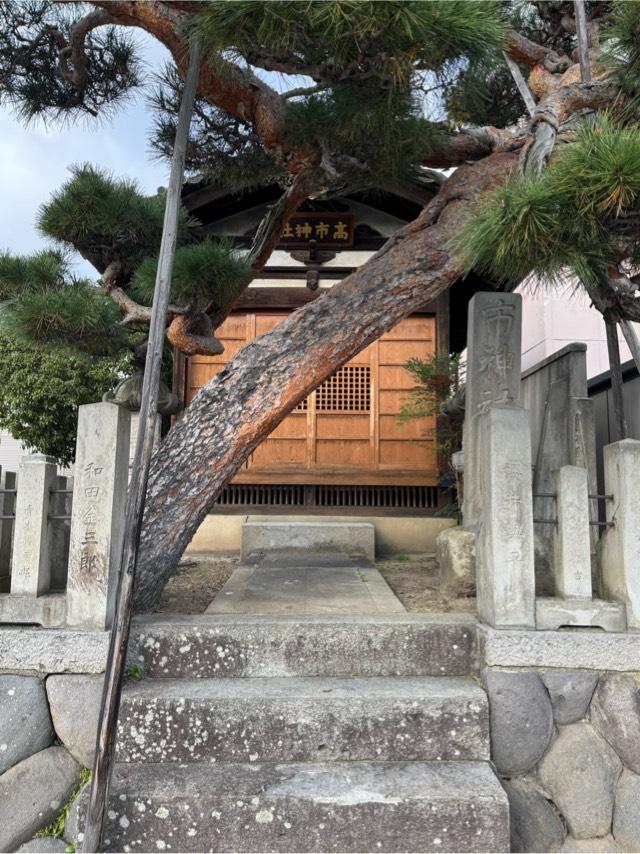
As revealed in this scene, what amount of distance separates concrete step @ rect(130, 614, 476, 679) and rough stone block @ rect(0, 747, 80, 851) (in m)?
0.52

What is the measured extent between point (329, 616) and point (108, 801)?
1.30m

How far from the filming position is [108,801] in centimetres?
233

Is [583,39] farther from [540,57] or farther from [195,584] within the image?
[195,584]

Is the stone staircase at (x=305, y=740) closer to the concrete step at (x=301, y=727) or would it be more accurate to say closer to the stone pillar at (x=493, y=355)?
the concrete step at (x=301, y=727)

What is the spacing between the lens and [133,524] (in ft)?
8.23

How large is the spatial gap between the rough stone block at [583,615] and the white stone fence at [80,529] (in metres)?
2.13

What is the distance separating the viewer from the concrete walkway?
11.5ft

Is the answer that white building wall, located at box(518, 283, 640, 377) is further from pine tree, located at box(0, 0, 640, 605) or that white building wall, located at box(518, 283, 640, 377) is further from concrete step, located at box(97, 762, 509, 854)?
concrete step, located at box(97, 762, 509, 854)

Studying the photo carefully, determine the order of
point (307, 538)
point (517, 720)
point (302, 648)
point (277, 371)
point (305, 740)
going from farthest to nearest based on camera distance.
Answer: point (307, 538)
point (277, 371)
point (302, 648)
point (517, 720)
point (305, 740)

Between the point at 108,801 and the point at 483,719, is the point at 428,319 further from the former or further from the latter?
the point at 108,801

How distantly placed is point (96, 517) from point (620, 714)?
2676 mm

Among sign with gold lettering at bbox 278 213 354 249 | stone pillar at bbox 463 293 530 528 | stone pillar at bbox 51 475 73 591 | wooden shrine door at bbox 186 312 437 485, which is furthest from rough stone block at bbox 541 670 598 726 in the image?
sign with gold lettering at bbox 278 213 354 249

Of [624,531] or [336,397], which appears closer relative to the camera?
[624,531]

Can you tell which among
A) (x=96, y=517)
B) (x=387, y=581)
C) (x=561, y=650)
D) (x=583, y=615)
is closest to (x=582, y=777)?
(x=561, y=650)
